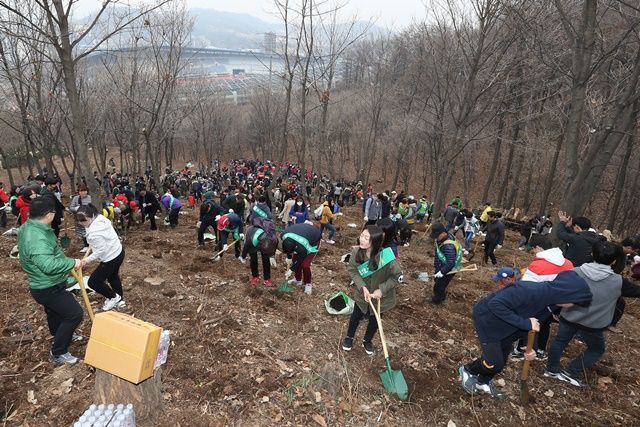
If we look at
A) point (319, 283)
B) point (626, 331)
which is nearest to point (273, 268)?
point (319, 283)

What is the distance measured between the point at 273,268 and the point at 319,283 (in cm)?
116

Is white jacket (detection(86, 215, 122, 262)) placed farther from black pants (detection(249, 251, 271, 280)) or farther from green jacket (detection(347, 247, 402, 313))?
green jacket (detection(347, 247, 402, 313))

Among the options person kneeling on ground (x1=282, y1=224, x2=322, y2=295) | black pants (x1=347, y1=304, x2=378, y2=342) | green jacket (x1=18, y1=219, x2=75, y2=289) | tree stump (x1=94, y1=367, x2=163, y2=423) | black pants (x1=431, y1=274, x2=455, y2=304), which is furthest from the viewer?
black pants (x1=431, y1=274, x2=455, y2=304)

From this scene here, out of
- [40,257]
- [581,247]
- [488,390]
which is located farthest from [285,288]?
[581,247]

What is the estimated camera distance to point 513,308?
3549 millimetres

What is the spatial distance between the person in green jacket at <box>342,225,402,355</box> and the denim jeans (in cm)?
205

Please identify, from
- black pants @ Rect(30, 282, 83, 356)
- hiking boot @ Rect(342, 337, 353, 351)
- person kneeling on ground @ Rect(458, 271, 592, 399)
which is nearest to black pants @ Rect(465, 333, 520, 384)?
person kneeling on ground @ Rect(458, 271, 592, 399)

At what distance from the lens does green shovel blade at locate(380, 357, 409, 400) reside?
402cm

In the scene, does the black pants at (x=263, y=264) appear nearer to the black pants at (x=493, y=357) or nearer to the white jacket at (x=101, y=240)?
the white jacket at (x=101, y=240)

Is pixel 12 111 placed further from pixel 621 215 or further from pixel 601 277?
pixel 621 215

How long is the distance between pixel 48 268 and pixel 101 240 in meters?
1.02

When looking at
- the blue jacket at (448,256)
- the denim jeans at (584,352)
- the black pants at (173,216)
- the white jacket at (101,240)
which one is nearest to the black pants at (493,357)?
the denim jeans at (584,352)

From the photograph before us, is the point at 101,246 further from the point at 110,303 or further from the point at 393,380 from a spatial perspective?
the point at 393,380

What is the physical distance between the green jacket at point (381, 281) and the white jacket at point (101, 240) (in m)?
3.16
